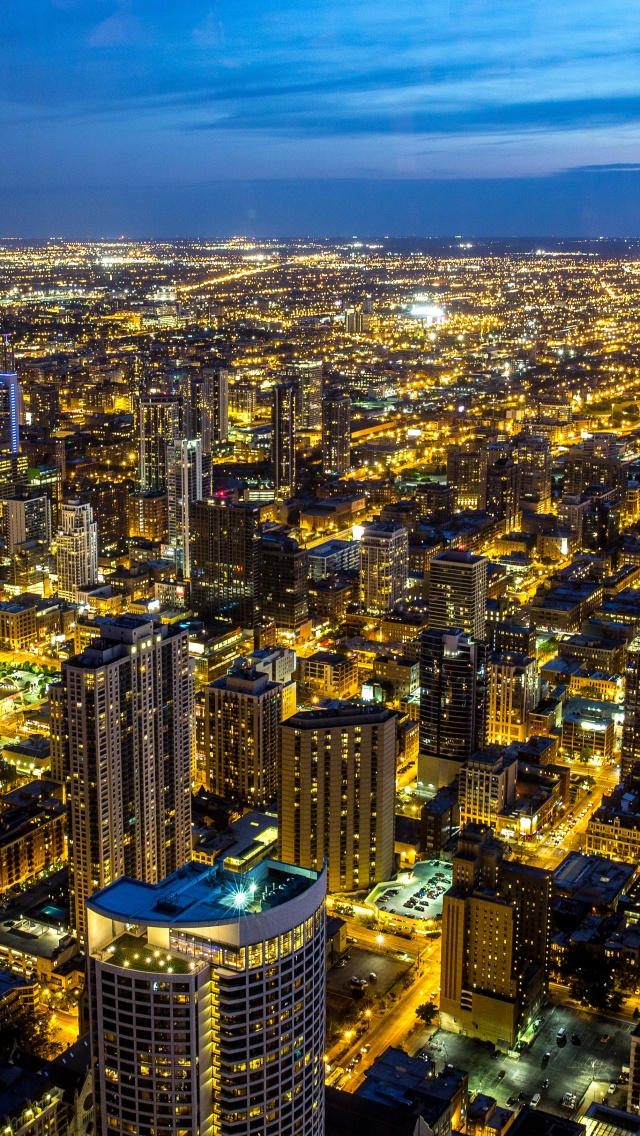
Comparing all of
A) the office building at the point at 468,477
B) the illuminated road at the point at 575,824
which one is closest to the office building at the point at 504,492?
the office building at the point at 468,477

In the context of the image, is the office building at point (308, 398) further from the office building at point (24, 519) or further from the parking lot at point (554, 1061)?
the parking lot at point (554, 1061)

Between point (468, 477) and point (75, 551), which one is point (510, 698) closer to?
point (75, 551)

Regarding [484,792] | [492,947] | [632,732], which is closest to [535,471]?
[632,732]

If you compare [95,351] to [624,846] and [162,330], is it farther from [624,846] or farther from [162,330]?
[624,846]

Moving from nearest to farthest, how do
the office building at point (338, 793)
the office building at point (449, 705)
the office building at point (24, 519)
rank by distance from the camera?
the office building at point (338, 793) < the office building at point (449, 705) < the office building at point (24, 519)

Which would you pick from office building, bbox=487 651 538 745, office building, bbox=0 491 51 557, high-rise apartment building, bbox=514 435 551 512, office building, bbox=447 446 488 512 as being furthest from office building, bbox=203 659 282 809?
high-rise apartment building, bbox=514 435 551 512

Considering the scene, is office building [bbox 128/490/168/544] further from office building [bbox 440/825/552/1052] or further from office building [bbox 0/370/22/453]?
office building [bbox 440/825/552/1052]
